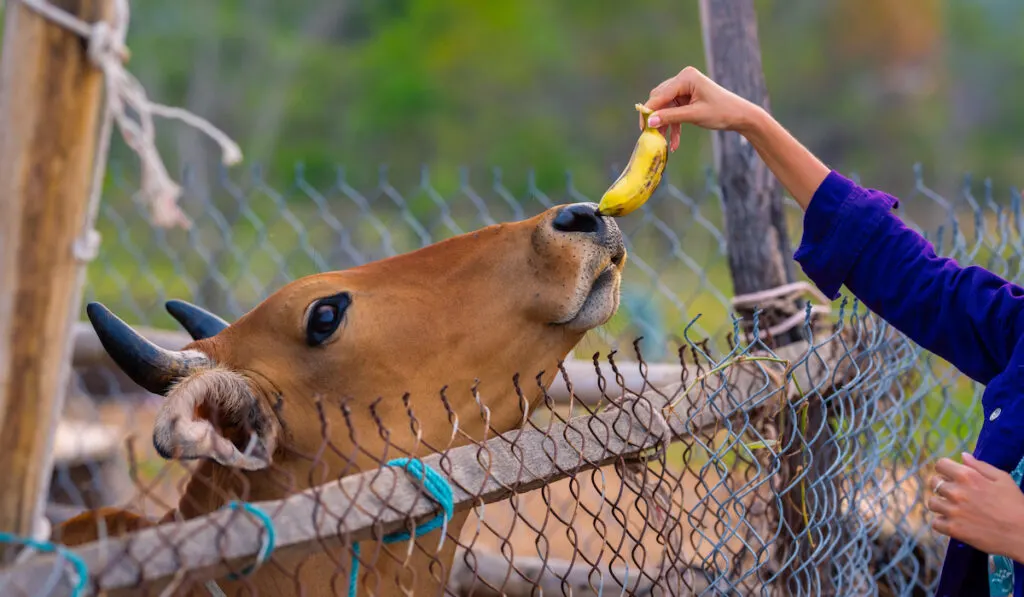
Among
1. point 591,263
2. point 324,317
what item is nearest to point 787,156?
point 591,263

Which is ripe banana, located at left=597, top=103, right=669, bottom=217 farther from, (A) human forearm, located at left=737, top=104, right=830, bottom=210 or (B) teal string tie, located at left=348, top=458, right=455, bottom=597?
(B) teal string tie, located at left=348, top=458, right=455, bottom=597

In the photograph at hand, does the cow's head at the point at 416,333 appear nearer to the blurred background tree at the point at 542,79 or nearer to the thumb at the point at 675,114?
the thumb at the point at 675,114

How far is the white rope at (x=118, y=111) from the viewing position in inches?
86.5

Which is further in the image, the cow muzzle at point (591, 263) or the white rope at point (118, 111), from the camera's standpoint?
the cow muzzle at point (591, 263)

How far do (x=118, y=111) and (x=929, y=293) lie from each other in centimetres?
162

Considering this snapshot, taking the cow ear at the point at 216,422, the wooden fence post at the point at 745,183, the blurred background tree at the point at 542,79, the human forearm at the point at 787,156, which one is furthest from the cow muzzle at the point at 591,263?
the blurred background tree at the point at 542,79

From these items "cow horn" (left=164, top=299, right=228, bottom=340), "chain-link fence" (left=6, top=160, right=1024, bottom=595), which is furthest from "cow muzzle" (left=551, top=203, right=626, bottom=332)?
"cow horn" (left=164, top=299, right=228, bottom=340)

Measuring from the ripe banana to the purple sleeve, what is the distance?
32 centimetres

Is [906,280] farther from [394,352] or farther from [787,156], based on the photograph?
[394,352]

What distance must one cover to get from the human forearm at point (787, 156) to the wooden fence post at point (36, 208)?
4.26 ft

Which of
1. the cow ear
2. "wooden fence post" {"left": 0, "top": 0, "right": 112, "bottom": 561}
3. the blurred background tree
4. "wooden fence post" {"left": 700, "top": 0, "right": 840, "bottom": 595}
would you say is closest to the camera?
the cow ear

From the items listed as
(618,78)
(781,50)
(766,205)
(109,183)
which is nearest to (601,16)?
(618,78)

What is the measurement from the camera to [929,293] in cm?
219

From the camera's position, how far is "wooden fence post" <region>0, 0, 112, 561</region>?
7.20ft
